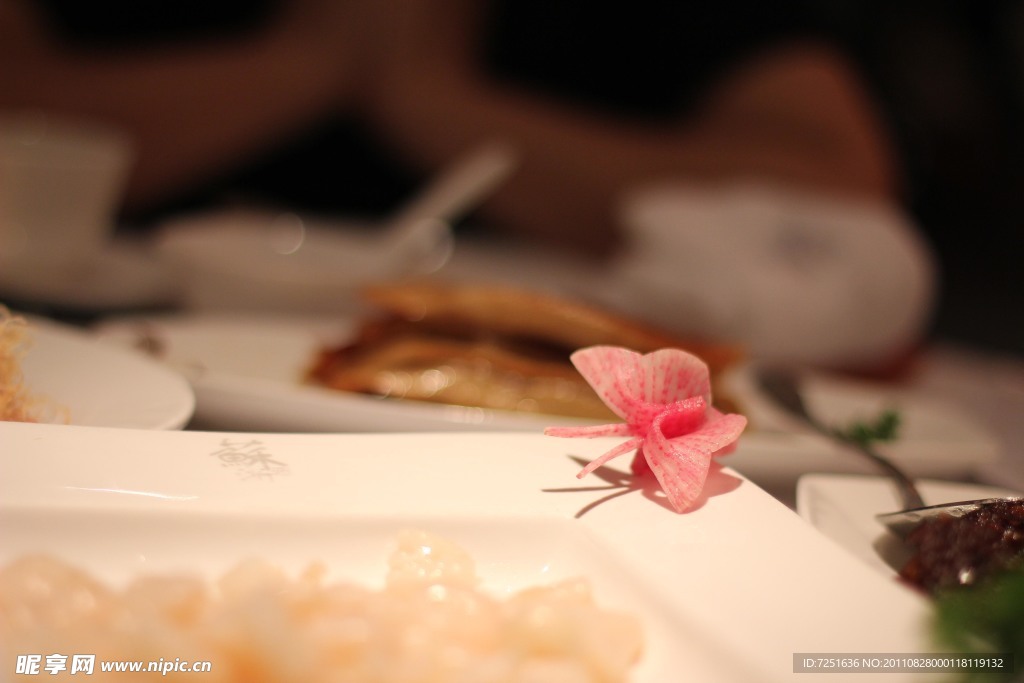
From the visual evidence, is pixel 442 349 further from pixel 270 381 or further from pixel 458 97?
pixel 458 97

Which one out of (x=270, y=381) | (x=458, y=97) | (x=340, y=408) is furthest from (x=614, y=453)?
(x=458, y=97)

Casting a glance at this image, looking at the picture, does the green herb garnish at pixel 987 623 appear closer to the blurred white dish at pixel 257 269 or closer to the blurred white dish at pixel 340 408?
the blurred white dish at pixel 340 408

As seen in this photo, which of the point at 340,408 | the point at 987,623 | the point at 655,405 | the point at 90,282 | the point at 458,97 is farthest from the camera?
the point at 458,97

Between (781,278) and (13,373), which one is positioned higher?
(781,278)

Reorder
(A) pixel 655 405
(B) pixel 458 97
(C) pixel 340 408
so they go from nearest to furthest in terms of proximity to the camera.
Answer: (A) pixel 655 405
(C) pixel 340 408
(B) pixel 458 97

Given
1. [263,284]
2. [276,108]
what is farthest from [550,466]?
[276,108]

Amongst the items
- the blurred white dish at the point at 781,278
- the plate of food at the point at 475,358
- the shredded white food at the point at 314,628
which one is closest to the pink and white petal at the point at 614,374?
the shredded white food at the point at 314,628

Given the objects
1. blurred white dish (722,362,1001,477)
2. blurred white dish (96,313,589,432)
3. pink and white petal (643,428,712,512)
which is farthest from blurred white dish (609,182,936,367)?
pink and white petal (643,428,712,512)

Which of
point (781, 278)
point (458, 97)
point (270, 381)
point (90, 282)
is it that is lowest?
point (270, 381)
